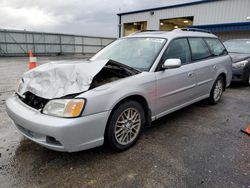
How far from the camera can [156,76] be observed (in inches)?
119

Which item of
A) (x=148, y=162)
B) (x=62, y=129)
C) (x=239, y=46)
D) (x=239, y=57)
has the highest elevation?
(x=239, y=46)

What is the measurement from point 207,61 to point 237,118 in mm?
1296

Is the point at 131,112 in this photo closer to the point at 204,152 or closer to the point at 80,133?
the point at 80,133

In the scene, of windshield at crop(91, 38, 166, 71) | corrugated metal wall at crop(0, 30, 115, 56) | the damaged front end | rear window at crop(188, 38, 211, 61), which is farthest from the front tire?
corrugated metal wall at crop(0, 30, 115, 56)

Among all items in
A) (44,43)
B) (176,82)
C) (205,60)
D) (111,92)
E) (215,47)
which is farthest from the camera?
(44,43)

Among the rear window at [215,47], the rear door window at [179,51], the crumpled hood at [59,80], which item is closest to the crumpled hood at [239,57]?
the rear window at [215,47]

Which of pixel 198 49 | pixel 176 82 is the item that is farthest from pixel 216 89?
pixel 176 82

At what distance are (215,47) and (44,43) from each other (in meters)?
18.5

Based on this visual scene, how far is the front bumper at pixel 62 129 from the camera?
6.95 feet

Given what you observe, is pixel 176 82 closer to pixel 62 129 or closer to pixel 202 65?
pixel 202 65

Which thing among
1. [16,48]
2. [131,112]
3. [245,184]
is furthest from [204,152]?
[16,48]

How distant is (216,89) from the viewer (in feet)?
15.7

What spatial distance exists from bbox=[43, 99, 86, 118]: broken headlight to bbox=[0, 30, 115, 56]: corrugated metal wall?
1821cm

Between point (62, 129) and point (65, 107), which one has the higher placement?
point (65, 107)
